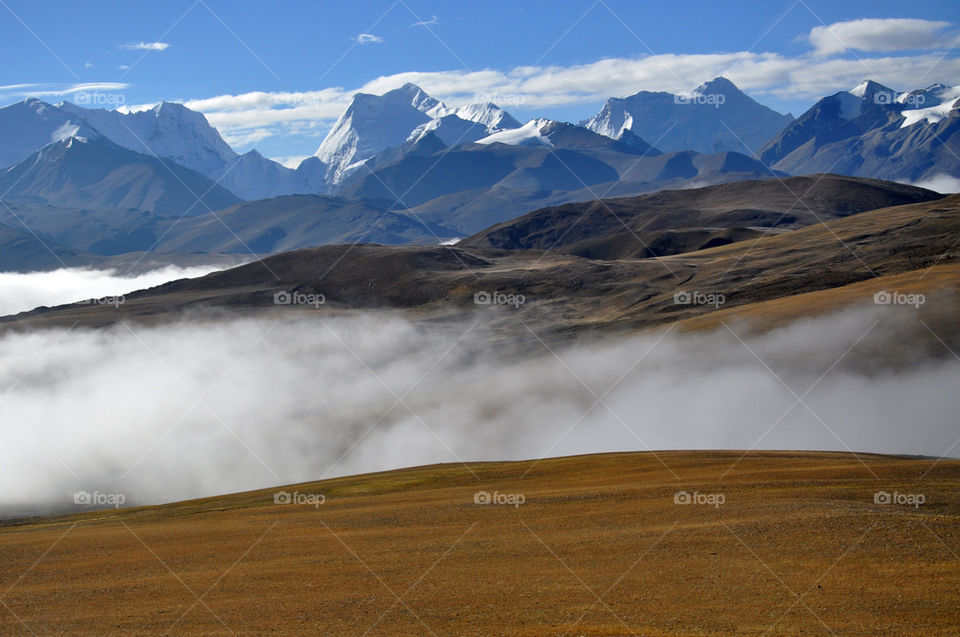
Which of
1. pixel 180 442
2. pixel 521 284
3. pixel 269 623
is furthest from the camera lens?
pixel 521 284

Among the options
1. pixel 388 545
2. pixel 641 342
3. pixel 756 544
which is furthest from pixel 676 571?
pixel 641 342

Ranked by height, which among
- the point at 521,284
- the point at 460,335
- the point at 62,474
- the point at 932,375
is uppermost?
the point at 521,284

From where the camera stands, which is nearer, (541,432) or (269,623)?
(269,623)

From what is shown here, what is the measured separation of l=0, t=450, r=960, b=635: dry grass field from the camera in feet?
106

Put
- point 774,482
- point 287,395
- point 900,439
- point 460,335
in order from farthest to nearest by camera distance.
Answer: point 460,335, point 287,395, point 900,439, point 774,482

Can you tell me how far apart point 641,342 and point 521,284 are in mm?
66682

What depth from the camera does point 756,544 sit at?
127 feet

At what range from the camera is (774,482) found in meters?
50.4

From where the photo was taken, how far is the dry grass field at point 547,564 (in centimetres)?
3234

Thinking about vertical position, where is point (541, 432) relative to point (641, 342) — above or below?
below

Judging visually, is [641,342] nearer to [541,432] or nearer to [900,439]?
[541,432]

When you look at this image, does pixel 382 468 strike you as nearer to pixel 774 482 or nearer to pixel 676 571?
pixel 774 482

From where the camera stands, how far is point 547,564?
38.8 m

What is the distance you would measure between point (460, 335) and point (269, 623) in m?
139
